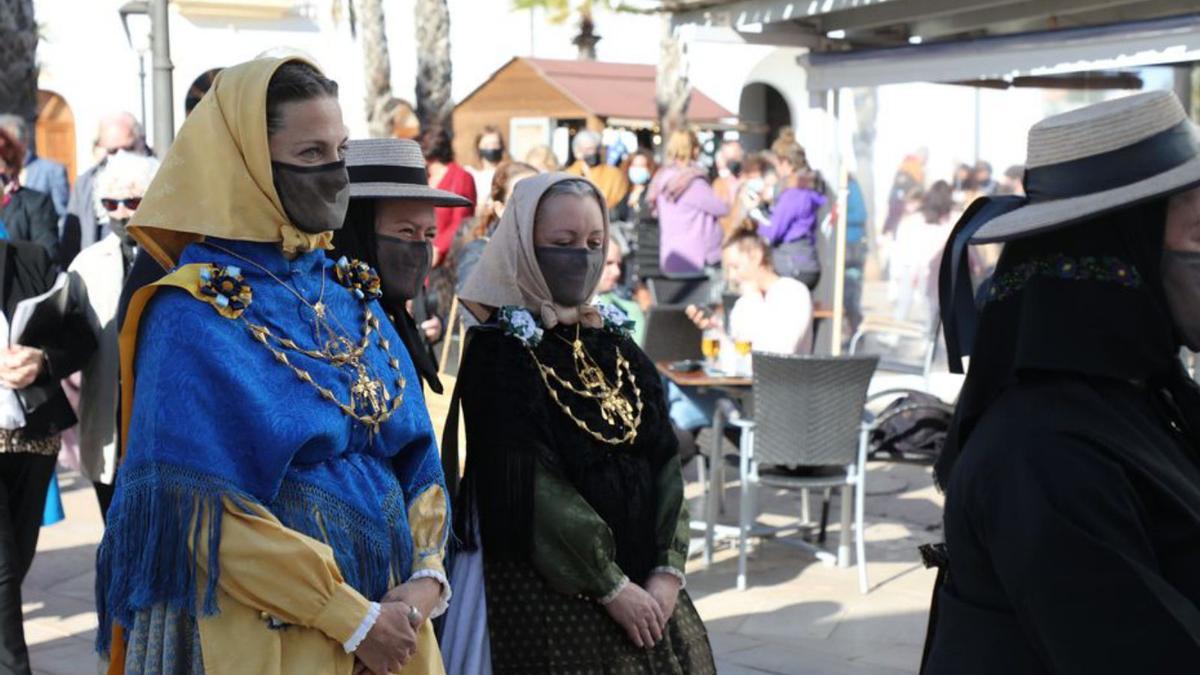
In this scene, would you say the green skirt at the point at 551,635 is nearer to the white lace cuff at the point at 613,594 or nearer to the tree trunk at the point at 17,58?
the white lace cuff at the point at 613,594

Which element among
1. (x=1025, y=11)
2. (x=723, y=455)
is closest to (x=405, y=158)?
(x=723, y=455)

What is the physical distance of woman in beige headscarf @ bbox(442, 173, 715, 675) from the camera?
3631mm

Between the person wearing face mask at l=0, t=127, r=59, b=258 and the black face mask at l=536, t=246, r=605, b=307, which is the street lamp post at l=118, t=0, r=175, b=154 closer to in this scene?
the person wearing face mask at l=0, t=127, r=59, b=258

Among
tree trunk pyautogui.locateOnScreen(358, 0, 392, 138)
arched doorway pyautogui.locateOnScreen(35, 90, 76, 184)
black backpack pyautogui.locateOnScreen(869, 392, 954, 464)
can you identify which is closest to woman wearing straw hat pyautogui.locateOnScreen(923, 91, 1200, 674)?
black backpack pyautogui.locateOnScreen(869, 392, 954, 464)

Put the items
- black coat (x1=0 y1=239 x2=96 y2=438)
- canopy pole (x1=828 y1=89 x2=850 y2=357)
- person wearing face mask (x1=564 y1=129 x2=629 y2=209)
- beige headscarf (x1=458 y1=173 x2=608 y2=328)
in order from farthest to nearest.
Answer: person wearing face mask (x1=564 y1=129 x2=629 y2=209), canopy pole (x1=828 y1=89 x2=850 y2=357), black coat (x1=0 y1=239 x2=96 y2=438), beige headscarf (x1=458 y1=173 x2=608 y2=328)

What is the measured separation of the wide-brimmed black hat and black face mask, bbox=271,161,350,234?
3.14 ft

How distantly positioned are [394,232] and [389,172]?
178 millimetres

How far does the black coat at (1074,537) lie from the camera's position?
6.36 ft

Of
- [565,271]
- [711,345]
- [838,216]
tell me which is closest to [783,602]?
[711,345]

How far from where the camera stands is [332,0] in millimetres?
28688

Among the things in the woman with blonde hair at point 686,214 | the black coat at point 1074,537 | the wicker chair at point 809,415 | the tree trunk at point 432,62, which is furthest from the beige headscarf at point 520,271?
the tree trunk at point 432,62

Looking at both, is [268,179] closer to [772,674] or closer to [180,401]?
[180,401]

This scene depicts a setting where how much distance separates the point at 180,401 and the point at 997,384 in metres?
1.38

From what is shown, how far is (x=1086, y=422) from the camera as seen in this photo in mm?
2051
